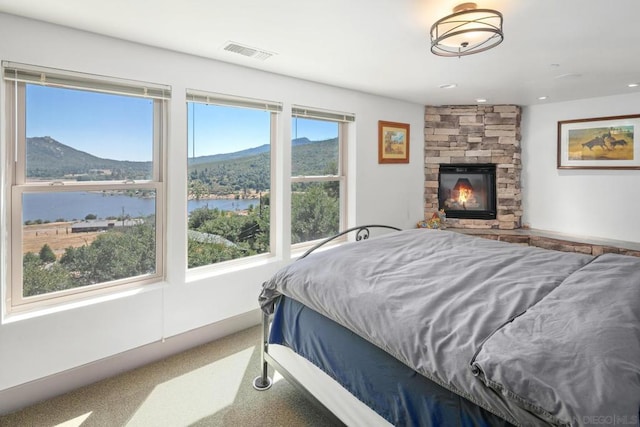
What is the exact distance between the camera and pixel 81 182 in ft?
8.29

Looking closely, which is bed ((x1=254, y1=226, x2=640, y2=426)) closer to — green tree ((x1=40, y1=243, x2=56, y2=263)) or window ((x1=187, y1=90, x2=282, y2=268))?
window ((x1=187, y1=90, x2=282, y2=268))

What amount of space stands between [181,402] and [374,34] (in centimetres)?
278

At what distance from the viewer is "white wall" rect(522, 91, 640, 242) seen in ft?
14.6

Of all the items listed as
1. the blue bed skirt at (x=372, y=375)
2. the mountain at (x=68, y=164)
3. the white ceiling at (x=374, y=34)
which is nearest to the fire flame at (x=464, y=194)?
the white ceiling at (x=374, y=34)

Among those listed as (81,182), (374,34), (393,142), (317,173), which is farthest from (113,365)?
(393,142)

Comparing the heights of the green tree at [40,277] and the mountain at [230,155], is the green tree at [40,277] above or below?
below

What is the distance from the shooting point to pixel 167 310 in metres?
2.82

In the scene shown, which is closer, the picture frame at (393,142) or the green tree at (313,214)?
the green tree at (313,214)

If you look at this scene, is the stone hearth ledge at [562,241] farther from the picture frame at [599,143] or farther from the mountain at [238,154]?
the mountain at [238,154]

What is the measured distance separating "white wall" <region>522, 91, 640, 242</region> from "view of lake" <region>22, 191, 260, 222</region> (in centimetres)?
507

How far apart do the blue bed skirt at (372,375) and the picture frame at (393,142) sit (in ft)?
9.88

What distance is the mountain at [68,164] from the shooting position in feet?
7.70

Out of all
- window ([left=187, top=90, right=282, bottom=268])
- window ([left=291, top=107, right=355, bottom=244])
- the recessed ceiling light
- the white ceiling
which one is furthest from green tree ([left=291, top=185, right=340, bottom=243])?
the recessed ceiling light

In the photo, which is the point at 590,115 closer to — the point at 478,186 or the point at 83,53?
the point at 478,186
